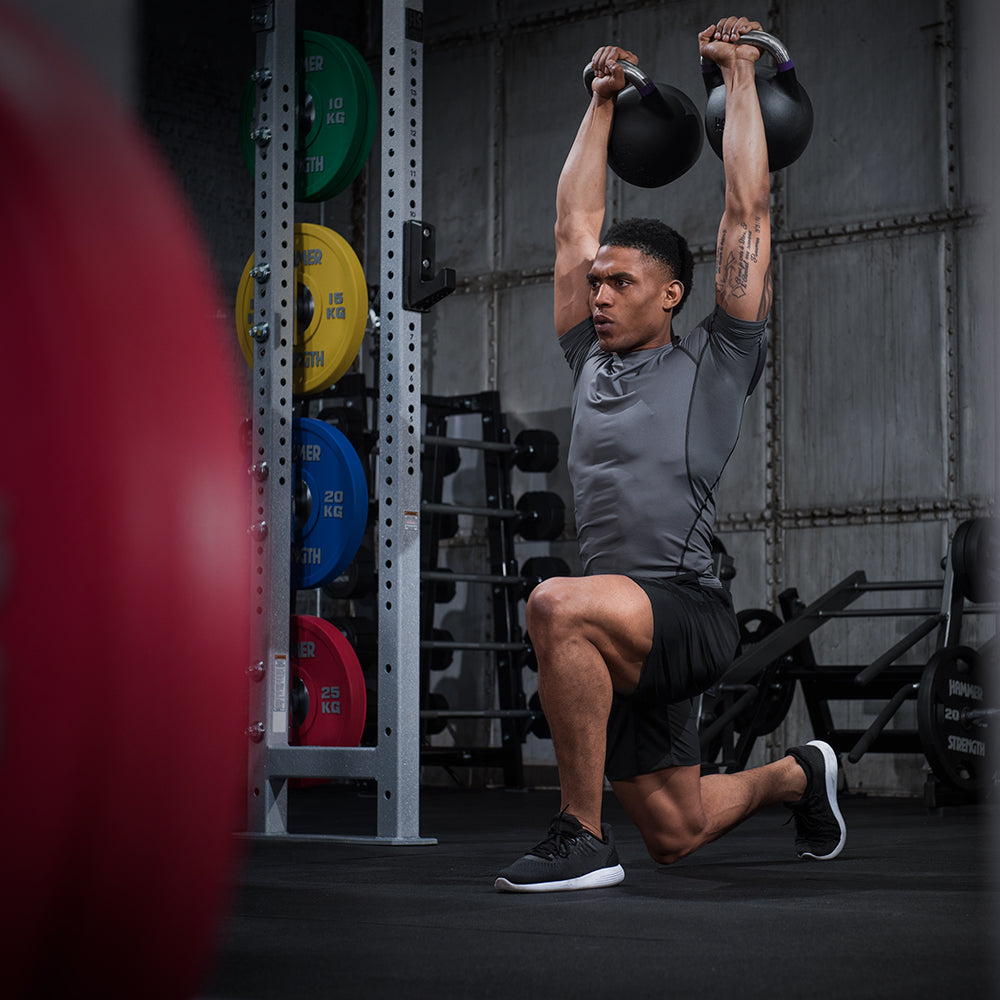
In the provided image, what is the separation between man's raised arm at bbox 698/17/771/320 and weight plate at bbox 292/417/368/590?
4.25 ft

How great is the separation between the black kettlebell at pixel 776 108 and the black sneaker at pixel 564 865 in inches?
47.4

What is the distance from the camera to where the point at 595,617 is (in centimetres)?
242

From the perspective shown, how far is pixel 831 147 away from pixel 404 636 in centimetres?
343

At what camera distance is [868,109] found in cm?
592

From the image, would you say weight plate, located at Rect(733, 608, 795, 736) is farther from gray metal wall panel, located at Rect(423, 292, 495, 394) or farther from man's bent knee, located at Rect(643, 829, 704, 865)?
man's bent knee, located at Rect(643, 829, 704, 865)

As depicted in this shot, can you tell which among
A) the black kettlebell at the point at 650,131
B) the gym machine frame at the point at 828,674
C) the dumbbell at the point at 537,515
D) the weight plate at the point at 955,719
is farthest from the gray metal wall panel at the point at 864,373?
the black kettlebell at the point at 650,131

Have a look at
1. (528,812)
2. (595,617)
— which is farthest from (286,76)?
(528,812)

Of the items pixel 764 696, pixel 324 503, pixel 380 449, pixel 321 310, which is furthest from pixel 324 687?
pixel 764 696

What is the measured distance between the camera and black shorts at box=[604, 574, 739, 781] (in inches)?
98.2

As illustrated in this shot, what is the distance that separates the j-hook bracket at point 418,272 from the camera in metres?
3.52

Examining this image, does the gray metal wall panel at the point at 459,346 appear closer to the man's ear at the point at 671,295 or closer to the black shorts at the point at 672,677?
the man's ear at the point at 671,295

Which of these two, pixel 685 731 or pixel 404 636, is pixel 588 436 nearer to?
pixel 685 731

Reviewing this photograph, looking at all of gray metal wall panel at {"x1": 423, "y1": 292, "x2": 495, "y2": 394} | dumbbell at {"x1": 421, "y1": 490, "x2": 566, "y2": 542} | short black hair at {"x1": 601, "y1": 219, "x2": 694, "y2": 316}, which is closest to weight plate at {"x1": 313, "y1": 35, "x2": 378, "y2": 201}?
short black hair at {"x1": 601, "y1": 219, "x2": 694, "y2": 316}

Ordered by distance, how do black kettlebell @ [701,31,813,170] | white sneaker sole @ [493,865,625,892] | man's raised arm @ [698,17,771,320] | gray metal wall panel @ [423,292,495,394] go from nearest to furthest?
1. white sneaker sole @ [493,865,625,892]
2. man's raised arm @ [698,17,771,320]
3. black kettlebell @ [701,31,813,170]
4. gray metal wall panel @ [423,292,495,394]
